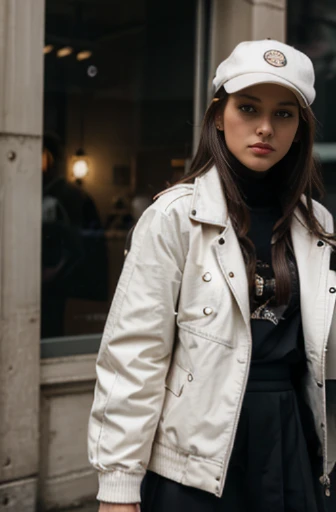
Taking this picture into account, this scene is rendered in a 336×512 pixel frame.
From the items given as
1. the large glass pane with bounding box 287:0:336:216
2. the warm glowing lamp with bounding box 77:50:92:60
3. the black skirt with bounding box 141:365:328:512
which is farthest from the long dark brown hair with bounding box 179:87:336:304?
the large glass pane with bounding box 287:0:336:216

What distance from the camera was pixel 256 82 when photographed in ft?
6.86

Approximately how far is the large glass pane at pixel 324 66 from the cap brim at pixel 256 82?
3575 millimetres

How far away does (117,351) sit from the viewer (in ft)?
6.68

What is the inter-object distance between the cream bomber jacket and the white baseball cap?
36 centimetres

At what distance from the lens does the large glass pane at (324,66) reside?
18.5 feet

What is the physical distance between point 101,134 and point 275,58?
9.07ft

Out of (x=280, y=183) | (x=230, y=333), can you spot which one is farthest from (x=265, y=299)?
(x=280, y=183)

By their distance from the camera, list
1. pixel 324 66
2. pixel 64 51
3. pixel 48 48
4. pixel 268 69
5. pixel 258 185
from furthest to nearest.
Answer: pixel 324 66 → pixel 64 51 → pixel 48 48 → pixel 258 185 → pixel 268 69

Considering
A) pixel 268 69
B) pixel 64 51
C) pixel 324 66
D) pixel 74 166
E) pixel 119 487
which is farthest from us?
pixel 324 66

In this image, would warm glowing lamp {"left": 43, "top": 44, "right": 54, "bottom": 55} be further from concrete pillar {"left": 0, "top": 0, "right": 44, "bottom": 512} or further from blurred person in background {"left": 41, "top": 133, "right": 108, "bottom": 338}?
blurred person in background {"left": 41, "top": 133, "right": 108, "bottom": 338}

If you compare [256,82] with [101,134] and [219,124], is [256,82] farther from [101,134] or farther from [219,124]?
[101,134]

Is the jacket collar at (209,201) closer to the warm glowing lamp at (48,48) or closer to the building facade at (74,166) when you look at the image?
the building facade at (74,166)

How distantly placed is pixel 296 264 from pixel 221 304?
13.2 inches

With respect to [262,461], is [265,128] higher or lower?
higher
